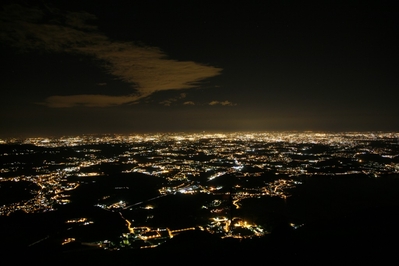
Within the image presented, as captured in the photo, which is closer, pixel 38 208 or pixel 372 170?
pixel 38 208

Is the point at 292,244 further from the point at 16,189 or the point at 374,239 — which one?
the point at 16,189

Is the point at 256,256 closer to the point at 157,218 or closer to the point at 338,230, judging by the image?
the point at 338,230

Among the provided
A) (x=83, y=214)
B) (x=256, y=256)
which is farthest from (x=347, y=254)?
(x=83, y=214)

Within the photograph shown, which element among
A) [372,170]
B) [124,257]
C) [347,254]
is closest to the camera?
[347,254]

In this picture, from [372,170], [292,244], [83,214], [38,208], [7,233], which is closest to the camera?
[292,244]

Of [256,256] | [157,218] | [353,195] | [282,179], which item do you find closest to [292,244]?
[256,256]

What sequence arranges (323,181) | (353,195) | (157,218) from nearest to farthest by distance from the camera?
1. (157,218)
2. (353,195)
3. (323,181)

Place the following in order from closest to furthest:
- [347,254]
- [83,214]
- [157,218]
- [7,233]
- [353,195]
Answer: [347,254], [7,233], [157,218], [83,214], [353,195]

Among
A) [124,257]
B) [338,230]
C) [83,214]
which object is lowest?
[83,214]

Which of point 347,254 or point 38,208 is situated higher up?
point 347,254
